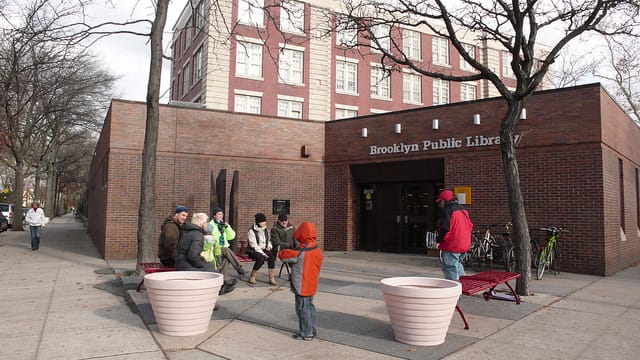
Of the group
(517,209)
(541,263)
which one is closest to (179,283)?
(517,209)

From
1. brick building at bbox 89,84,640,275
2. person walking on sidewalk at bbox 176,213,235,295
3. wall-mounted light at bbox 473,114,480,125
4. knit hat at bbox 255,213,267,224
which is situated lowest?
person walking on sidewalk at bbox 176,213,235,295

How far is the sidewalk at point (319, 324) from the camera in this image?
210 inches

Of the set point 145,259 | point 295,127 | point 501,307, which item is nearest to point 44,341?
point 145,259

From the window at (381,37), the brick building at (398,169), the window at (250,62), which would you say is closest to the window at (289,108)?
the window at (250,62)

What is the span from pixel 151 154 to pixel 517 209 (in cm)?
738

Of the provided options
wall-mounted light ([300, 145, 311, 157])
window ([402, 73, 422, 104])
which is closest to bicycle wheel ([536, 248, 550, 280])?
wall-mounted light ([300, 145, 311, 157])

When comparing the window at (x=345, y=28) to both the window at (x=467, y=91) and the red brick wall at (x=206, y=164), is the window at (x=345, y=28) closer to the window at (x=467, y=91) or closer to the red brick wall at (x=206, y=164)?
the red brick wall at (x=206, y=164)

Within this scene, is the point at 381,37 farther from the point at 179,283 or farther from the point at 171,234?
the point at 179,283

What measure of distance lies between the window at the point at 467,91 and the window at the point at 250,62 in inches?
650

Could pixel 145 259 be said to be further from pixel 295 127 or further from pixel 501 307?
pixel 295 127

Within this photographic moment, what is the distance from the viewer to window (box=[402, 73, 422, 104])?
34469mm

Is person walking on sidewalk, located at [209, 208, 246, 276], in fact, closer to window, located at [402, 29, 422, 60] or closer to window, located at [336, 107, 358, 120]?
window, located at [336, 107, 358, 120]

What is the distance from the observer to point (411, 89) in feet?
114

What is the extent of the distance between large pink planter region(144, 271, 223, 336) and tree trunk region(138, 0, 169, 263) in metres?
A: 4.35
